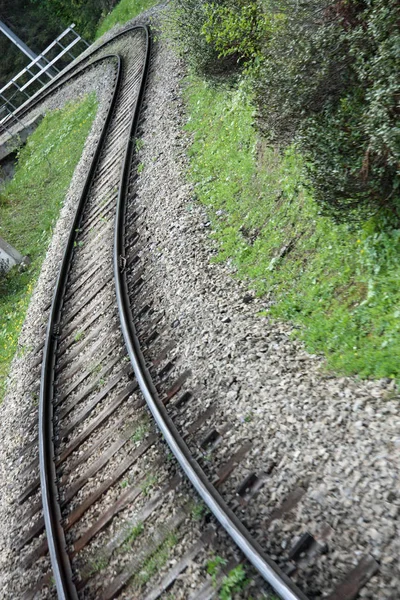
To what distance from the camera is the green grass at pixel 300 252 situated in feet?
18.6

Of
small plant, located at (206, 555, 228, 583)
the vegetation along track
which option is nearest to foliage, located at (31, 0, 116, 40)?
the vegetation along track

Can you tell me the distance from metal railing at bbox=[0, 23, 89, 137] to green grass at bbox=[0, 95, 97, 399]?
18.5 ft

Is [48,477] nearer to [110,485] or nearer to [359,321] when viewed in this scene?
[110,485]

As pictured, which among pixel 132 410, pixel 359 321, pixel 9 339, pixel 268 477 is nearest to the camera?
pixel 268 477

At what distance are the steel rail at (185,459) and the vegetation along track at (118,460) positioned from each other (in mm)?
13

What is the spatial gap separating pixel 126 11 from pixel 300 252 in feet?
78.9

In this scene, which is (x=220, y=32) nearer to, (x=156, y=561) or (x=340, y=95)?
(x=340, y=95)

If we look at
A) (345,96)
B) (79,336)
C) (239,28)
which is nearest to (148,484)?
(79,336)

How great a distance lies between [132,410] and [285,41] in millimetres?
4507

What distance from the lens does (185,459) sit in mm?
5613

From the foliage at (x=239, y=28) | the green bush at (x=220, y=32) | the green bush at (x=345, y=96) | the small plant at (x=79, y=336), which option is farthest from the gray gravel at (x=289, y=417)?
the green bush at (x=220, y=32)

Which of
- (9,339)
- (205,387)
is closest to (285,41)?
(205,387)

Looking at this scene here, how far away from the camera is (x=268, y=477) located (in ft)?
16.8

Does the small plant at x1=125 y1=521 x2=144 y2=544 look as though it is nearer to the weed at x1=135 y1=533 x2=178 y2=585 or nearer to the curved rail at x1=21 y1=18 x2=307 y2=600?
the weed at x1=135 y1=533 x2=178 y2=585
